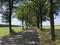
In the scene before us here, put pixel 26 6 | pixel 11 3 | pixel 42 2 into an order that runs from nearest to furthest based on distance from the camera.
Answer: pixel 11 3 → pixel 42 2 → pixel 26 6

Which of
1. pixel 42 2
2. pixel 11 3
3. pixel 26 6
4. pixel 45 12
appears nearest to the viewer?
pixel 11 3

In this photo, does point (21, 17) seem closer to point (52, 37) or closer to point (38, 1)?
point (38, 1)

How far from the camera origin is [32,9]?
5412cm

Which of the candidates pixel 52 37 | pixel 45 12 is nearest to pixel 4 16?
pixel 45 12

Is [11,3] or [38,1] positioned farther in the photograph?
[38,1]

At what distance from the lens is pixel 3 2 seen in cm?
3494

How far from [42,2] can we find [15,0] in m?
8.40

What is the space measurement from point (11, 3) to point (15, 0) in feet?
5.11

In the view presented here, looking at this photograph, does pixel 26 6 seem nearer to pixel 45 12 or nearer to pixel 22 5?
pixel 22 5

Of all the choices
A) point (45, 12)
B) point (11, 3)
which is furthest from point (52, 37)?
point (45, 12)

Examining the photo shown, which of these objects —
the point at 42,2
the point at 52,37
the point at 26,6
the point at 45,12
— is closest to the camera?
the point at 52,37

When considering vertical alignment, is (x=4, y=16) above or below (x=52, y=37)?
above

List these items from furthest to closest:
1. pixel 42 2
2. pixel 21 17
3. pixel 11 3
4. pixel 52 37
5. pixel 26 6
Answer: pixel 21 17 < pixel 26 6 < pixel 42 2 < pixel 11 3 < pixel 52 37

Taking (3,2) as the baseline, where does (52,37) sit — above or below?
below
